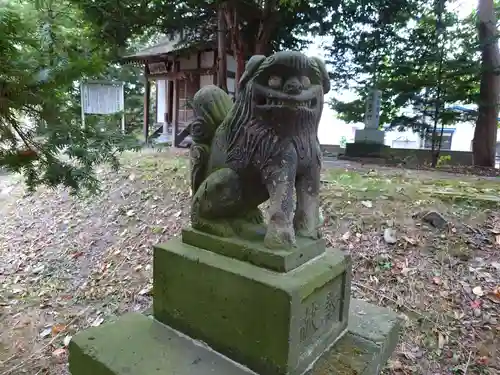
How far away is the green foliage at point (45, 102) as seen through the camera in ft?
5.54

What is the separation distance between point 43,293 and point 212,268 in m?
3.03

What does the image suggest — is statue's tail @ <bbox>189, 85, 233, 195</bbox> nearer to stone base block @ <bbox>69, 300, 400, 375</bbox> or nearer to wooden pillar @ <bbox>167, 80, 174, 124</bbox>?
stone base block @ <bbox>69, 300, 400, 375</bbox>

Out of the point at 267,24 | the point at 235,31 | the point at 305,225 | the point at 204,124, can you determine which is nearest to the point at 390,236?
the point at 305,225

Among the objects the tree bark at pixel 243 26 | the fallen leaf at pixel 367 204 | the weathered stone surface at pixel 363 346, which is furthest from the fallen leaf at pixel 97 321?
the tree bark at pixel 243 26

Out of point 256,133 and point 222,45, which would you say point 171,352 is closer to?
point 256,133

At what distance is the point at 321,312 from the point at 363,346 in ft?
0.92

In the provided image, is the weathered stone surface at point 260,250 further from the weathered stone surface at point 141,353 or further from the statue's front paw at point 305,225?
the weathered stone surface at point 141,353

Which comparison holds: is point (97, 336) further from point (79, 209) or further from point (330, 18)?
point (330, 18)

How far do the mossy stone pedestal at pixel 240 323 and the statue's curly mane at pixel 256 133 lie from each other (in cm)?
36

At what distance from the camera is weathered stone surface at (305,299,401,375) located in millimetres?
1372

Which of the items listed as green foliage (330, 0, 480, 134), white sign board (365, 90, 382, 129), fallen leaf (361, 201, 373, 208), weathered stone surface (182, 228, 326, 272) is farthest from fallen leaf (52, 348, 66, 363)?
white sign board (365, 90, 382, 129)

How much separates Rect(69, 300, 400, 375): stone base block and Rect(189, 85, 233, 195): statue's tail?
0.72 metres

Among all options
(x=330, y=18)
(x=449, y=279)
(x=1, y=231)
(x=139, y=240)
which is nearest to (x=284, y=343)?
(x=449, y=279)

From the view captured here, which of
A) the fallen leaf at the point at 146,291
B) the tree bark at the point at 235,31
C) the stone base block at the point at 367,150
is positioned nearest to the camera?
the fallen leaf at the point at 146,291
